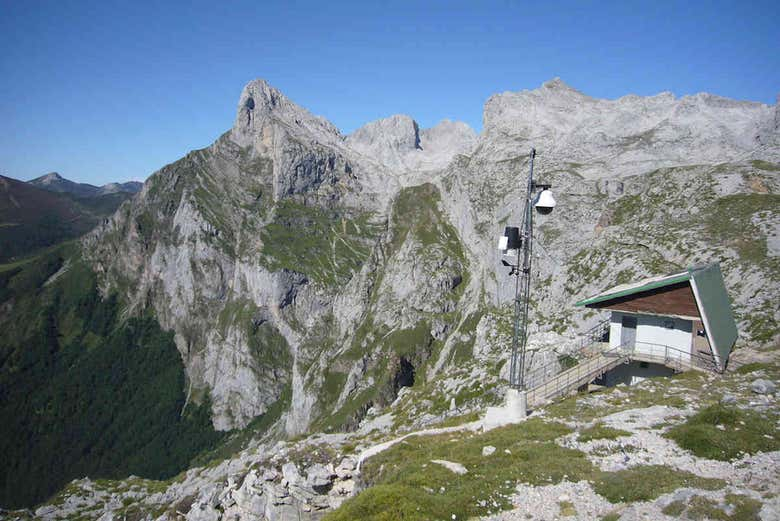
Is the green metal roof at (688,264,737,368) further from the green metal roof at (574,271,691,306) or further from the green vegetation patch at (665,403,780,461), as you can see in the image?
the green vegetation patch at (665,403,780,461)

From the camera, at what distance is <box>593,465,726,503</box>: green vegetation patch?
14.0 meters

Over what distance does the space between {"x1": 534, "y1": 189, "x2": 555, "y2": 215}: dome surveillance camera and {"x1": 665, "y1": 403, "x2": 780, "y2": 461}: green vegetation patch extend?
405 inches

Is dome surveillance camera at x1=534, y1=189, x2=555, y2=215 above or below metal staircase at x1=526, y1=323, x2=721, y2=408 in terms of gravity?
above

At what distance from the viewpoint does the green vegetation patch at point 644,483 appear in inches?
553

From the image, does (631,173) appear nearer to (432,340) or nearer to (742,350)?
(742,350)

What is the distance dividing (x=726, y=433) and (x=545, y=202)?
11.1 m

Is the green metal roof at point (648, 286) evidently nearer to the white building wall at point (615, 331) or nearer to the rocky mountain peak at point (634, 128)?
the white building wall at point (615, 331)

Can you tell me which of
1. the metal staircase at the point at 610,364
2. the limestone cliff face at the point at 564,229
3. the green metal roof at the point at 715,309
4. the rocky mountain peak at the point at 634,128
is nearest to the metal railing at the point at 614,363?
the metal staircase at the point at 610,364

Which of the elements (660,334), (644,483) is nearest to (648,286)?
(660,334)

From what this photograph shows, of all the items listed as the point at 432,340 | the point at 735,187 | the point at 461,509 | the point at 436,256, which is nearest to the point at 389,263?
the point at 436,256

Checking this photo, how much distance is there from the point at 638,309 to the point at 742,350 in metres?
7.91

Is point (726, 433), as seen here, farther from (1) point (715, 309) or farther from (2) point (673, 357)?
(1) point (715, 309)

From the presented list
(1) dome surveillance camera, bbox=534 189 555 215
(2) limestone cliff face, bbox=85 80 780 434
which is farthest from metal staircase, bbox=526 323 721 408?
(1) dome surveillance camera, bbox=534 189 555 215

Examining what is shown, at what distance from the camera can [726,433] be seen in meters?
17.3
